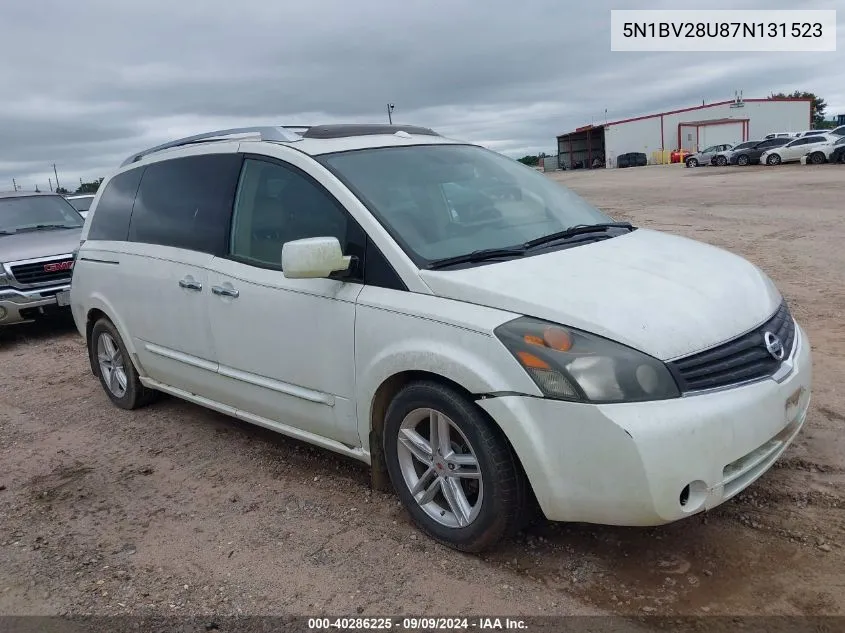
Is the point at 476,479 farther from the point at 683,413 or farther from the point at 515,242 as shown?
the point at 515,242

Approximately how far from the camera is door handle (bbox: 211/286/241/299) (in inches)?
151

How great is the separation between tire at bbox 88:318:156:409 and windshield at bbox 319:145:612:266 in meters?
2.48

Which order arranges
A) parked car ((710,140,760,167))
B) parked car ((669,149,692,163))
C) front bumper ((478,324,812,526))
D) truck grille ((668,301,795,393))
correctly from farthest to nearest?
parked car ((669,149,692,163)) < parked car ((710,140,760,167)) < truck grille ((668,301,795,393)) < front bumper ((478,324,812,526))

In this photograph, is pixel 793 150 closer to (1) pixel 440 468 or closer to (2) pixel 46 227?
(2) pixel 46 227

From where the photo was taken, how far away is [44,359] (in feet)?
24.4

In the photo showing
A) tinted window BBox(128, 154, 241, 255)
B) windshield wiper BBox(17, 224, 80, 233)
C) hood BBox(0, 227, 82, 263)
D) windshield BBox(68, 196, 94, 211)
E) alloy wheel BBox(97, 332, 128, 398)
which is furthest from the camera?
windshield BBox(68, 196, 94, 211)

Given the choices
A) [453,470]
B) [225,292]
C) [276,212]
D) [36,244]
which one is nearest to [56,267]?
[36,244]

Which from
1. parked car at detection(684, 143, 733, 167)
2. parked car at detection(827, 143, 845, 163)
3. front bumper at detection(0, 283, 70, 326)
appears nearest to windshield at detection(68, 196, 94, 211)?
front bumper at detection(0, 283, 70, 326)

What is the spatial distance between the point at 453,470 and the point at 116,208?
11.3 feet

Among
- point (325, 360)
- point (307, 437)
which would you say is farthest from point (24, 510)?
point (325, 360)

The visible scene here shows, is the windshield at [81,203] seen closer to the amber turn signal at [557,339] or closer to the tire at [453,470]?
the tire at [453,470]

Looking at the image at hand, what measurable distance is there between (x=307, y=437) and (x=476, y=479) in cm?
107

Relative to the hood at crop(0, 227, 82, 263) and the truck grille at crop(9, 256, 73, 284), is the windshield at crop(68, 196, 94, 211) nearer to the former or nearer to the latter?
the hood at crop(0, 227, 82, 263)

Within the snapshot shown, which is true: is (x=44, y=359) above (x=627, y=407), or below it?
below
